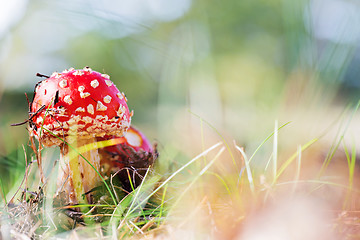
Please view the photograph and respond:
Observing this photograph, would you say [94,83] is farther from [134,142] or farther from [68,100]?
[134,142]

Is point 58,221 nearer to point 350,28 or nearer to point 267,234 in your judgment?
point 267,234

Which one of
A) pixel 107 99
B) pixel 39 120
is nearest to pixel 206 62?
pixel 107 99

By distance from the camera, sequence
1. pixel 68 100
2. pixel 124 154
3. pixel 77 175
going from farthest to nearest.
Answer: pixel 124 154
pixel 77 175
pixel 68 100

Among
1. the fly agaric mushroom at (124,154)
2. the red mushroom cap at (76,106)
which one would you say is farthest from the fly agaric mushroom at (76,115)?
the fly agaric mushroom at (124,154)

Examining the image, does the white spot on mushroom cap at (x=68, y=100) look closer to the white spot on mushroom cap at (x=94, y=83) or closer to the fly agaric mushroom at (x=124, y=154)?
the white spot on mushroom cap at (x=94, y=83)

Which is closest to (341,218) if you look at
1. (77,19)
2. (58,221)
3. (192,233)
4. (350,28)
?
(192,233)

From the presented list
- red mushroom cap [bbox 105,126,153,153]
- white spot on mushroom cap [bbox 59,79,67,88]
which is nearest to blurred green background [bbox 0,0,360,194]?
red mushroom cap [bbox 105,126,153,153]

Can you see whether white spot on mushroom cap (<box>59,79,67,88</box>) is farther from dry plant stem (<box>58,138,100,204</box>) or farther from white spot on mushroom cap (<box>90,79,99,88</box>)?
dry plant stem (<box>58,138,100,204</box>)
